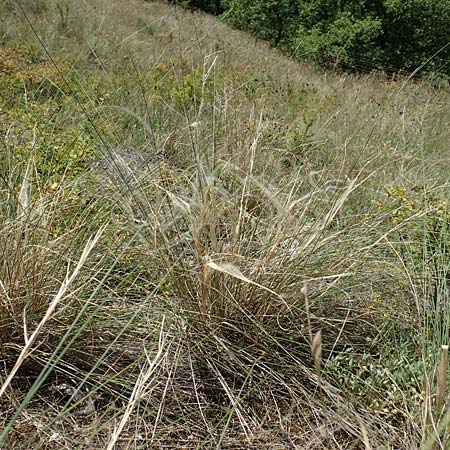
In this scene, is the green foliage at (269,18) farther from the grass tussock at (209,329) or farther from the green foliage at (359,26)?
the grass tussock at (209,329)

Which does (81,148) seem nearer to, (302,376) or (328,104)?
(302,376)

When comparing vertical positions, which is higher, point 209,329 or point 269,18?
point 269,18

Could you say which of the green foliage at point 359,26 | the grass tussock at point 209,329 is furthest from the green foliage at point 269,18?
the grass tussock at point 209,329

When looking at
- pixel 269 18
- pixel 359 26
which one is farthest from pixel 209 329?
pixel 269 18

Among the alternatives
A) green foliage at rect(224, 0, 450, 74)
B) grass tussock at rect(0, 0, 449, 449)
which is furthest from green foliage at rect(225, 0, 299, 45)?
grass tussock at rect(0, 0, 449, 449)

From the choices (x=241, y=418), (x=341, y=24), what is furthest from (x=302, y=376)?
(x=341, y=24)

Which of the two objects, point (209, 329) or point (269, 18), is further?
point (269, 18)

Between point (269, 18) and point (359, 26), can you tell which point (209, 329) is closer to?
point (359, 26)

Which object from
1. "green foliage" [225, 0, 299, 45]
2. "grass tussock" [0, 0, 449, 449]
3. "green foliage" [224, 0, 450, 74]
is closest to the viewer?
"grass tussock" [0, 0, 449, 449]

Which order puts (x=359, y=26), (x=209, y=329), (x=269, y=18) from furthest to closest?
(x=269, y=18) → (x=359, y=26) → (x=209, y=329)

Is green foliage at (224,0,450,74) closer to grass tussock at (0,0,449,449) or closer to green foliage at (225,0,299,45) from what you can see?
green foliage at (225,0,299,45)

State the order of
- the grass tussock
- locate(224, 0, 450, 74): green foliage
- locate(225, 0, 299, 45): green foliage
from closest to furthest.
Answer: the grass tussock, locate(224, 0, 450, 74): green foliage, locate(225, 0, 299, 45): green foliage

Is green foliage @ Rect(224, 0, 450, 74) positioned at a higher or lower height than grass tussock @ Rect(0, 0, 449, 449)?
higher

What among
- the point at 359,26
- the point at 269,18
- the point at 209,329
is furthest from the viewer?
the point at 269,18
